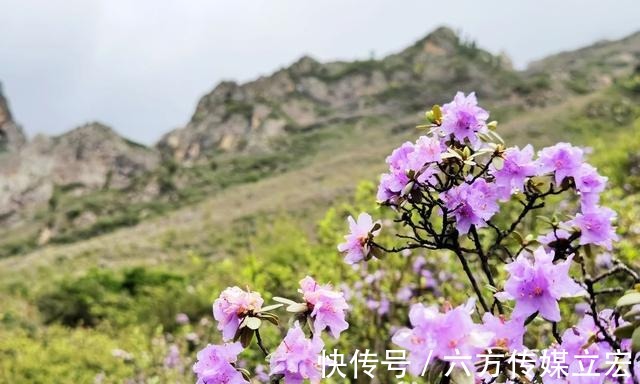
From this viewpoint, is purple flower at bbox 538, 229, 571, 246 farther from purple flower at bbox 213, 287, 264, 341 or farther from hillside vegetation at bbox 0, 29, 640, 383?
hillside vegetation at bbox 0, 29, 640, 383

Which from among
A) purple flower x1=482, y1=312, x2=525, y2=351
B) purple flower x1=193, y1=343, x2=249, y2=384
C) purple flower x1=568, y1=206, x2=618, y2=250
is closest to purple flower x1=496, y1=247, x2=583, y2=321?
purple flower x1=482, y1=312, x2=525, y2=351

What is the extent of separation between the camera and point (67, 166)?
51.8m

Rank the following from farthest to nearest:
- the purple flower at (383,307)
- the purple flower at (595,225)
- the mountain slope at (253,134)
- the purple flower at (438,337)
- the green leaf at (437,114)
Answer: the mountain slope at (253,134) < the purple flower at (383,307) < the green leaf at (437,114) < the purple flower at (595,225) < the purple flower at (438,337)

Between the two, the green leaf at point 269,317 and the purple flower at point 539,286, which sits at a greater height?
the purple flower at point 539,286

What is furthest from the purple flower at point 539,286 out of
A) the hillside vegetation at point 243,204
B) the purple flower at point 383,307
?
the purple flower at point 383,307

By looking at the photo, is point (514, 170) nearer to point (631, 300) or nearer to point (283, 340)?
point (631, 300)

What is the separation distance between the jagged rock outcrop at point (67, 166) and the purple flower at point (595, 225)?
5142cm

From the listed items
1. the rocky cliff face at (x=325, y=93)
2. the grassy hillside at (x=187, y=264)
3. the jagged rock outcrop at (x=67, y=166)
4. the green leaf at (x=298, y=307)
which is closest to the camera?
the green leaf at (x=298, y=307)

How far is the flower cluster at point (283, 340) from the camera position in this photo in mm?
1535

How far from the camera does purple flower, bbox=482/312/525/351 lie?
1.37 metres

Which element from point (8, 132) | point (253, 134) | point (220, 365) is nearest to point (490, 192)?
point (220, 365)

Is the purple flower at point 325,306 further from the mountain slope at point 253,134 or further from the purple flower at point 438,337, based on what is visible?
the mountain slope at point 253,134

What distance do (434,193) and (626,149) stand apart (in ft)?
35.7

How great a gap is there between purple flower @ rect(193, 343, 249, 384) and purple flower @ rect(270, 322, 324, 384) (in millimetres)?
107
